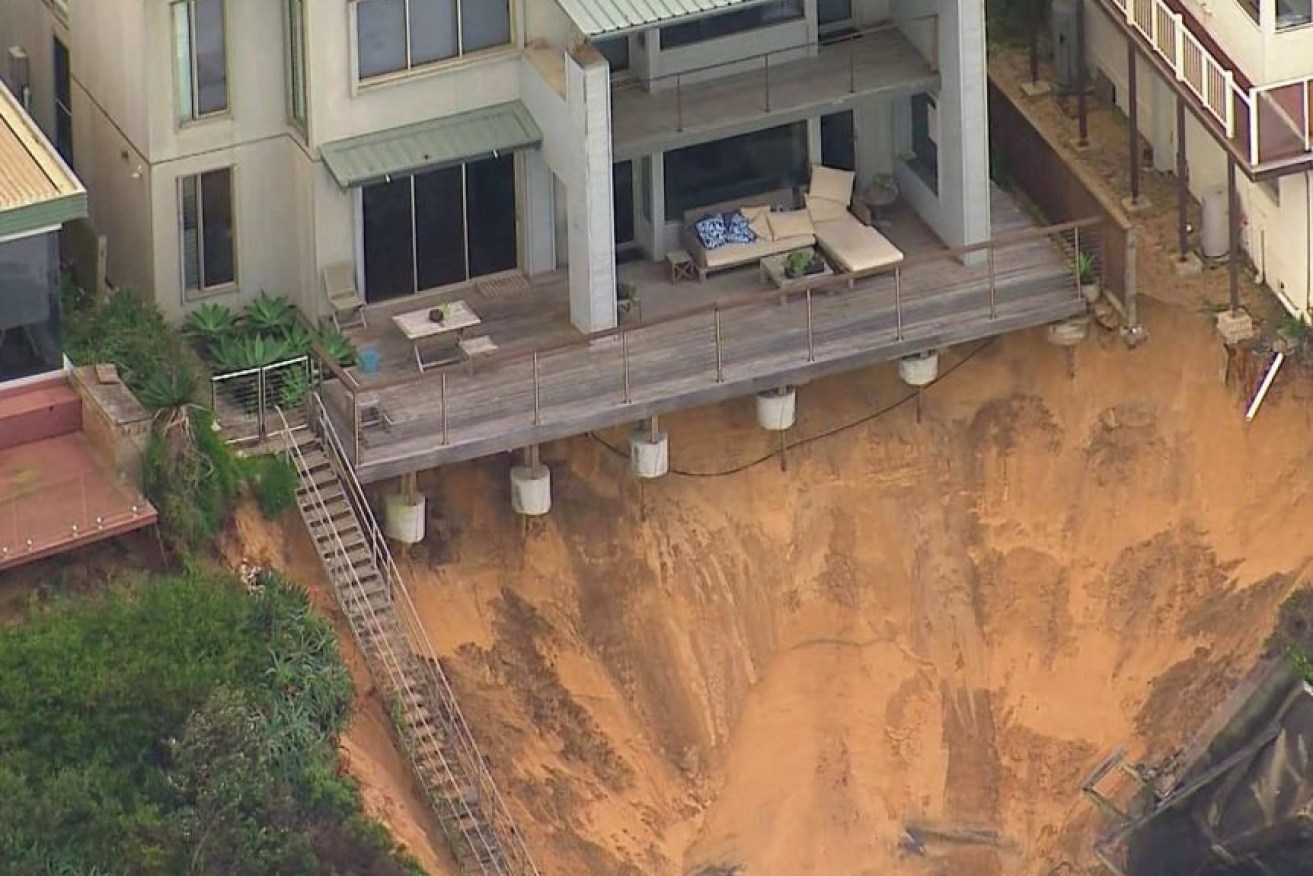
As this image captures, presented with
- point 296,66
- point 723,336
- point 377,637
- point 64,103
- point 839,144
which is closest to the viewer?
point 377,637

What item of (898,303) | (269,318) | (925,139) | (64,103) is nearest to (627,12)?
(898,303)

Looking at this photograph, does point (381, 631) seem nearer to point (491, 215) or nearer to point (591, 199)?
point (591, 199)

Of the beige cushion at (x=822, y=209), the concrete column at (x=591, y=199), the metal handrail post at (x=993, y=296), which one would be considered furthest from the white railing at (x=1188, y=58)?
the concrete column at (x=591, y=199)

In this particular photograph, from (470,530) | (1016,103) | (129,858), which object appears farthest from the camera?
(1016,103)

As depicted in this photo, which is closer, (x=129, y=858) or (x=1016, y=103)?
(x=129, y=858)

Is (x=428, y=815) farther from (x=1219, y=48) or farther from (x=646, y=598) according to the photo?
(x=1219, y=48)

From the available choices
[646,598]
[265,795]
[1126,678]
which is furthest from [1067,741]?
[265,795]

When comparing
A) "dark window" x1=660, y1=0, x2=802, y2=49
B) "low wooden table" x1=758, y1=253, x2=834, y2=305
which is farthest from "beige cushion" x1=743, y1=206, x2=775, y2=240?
"dark window" x1=660, y1=0, x2=802, y2=49
